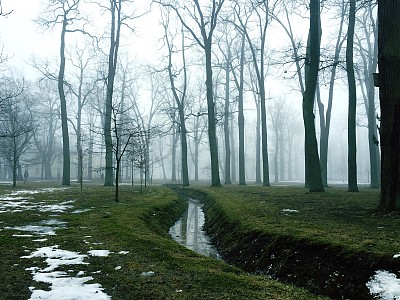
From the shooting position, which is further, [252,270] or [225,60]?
[225,60]

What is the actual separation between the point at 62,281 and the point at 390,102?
872 centimetres

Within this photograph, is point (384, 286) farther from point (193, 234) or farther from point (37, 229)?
point (37, 229)

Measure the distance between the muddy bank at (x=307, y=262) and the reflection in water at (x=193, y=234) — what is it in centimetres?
43

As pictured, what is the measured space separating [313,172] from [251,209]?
22.5ft

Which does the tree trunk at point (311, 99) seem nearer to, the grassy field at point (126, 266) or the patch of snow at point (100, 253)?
the grassy field at point (126, 266)

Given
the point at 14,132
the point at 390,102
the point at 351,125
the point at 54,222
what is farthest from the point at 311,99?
the point at 14,132

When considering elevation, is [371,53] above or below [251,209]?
above

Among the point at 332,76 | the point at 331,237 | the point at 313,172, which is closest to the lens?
the point at 331,237

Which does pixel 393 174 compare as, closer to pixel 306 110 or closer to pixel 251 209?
pixel 251 209

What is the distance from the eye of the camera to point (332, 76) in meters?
27.2

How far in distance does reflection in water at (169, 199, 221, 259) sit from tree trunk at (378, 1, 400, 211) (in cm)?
476

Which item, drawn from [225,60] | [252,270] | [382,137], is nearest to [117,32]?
[225,60]

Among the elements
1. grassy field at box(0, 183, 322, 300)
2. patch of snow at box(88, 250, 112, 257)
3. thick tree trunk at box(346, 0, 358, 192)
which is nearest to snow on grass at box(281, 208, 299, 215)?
grassy field at box(0, 183, 322, 300)

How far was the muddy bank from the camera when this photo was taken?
16.6 feet
